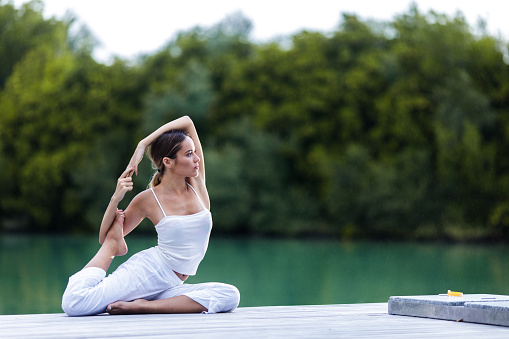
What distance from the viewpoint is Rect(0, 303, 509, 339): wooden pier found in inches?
150

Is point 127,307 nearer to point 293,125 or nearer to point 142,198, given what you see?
point 142,198

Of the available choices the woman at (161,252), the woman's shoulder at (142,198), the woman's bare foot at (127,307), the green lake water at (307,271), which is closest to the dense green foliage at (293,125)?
the green lake water at (307,271)

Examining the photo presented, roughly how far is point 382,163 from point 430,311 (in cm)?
2536

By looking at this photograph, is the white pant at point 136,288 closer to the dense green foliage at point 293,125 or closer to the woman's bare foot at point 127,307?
the woman's bare foot at point 127,307

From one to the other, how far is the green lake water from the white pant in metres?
5.23

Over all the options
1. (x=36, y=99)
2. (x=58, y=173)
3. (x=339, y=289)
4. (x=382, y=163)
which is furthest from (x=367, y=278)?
(x=36, y=99)

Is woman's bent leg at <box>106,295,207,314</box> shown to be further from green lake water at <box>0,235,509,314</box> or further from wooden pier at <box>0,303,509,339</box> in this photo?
green lake water at <box>0,235,509,314</box>

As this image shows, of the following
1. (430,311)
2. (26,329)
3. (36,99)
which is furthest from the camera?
(36,99)

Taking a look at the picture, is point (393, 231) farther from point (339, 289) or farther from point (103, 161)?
point (339, 289)

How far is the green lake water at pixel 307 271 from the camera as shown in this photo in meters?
11.6

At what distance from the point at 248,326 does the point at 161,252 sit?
0.88m

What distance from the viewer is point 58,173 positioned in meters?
34.3

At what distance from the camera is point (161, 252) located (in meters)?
4.80

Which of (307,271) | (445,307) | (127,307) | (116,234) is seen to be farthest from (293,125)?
(445,307)
